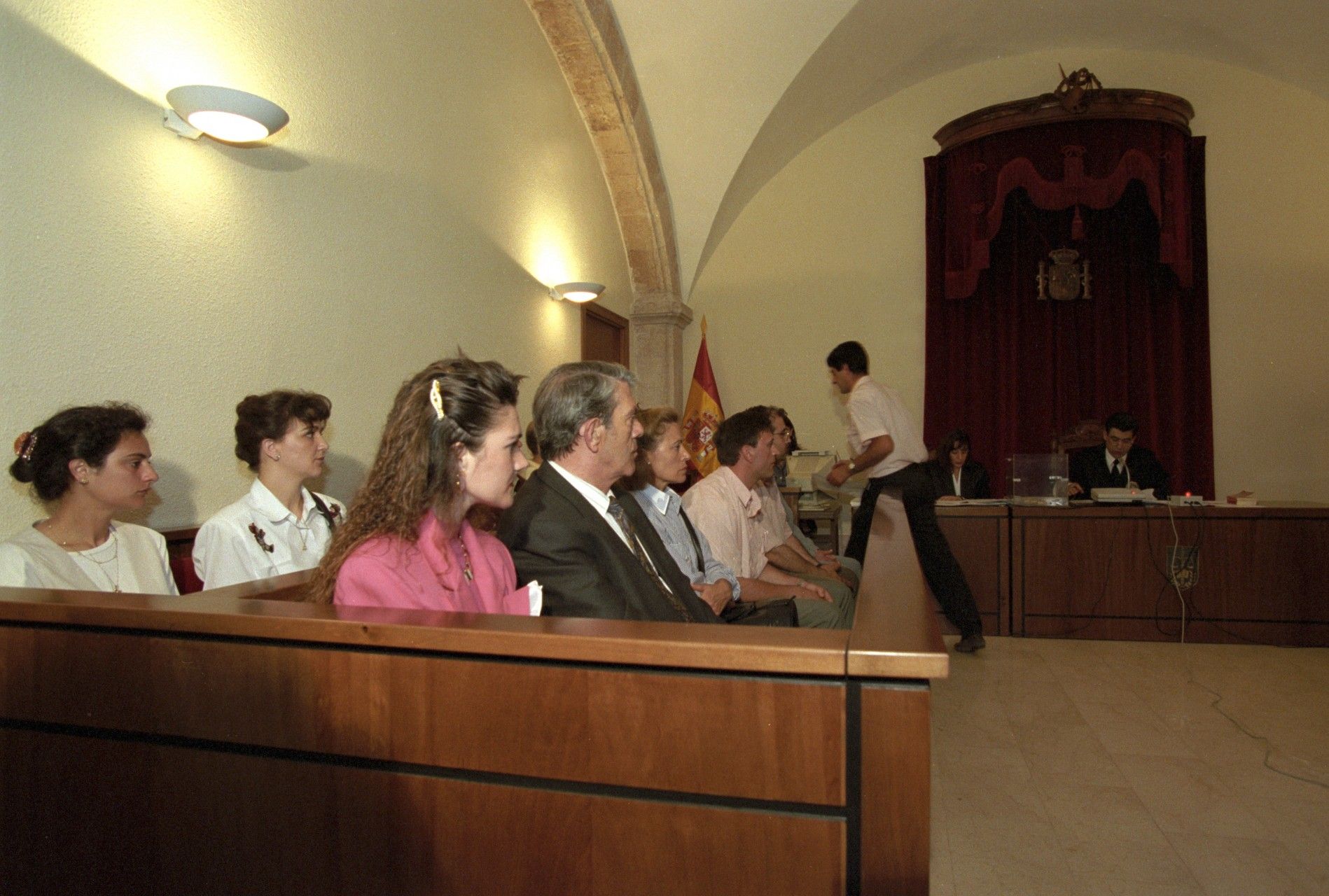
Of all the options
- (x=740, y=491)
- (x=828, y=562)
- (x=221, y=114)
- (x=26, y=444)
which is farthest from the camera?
(x=828, y=562)

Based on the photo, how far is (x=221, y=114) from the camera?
7.84 ft

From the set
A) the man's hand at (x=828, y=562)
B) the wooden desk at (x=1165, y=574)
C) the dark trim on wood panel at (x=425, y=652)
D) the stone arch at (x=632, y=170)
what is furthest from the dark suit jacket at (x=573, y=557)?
the stone arch at (x=632, y=170)

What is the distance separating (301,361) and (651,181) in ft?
12.5

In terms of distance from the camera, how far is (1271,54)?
6133mm

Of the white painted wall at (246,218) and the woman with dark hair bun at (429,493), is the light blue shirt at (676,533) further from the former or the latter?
the white painted wall at (246,218)

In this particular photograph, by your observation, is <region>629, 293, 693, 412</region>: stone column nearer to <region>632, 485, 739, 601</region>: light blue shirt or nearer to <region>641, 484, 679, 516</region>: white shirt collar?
<region>632, 485, 739, 601</region>: light blue shirt

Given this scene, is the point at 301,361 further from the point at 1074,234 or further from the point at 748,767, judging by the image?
the point at 1074,234

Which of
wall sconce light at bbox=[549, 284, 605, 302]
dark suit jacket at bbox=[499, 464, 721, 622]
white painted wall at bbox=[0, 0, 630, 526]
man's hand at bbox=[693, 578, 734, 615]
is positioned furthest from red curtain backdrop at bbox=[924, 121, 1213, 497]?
dark suit jacket at bbox=[499, 464, 721, 622]

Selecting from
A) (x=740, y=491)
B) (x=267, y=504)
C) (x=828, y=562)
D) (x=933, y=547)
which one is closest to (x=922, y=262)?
(x=933, y=547)

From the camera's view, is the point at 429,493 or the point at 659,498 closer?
the point at 429,493

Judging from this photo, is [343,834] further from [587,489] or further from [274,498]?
[274,498]

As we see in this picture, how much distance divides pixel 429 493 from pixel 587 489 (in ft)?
1.66

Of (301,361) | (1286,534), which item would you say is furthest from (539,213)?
(1286,534)

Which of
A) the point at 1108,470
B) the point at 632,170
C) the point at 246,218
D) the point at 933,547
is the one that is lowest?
the point at 933,547
